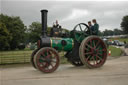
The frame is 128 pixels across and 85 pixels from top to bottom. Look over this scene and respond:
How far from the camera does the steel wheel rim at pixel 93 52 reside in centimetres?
679

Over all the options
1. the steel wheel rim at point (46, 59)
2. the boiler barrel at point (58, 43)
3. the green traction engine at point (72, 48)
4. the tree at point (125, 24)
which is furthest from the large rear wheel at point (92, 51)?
the tree at point (125, 24)

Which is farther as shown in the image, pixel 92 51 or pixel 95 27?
pixel 95 27

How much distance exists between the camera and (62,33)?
293 inches

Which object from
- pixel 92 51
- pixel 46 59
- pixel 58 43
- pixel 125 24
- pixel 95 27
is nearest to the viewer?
pixel 46 59

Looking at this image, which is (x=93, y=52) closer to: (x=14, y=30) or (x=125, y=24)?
(x=14, y=30)

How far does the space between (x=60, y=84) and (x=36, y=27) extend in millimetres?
64081

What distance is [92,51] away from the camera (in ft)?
23.2

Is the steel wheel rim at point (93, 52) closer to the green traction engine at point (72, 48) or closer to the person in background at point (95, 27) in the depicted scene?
the green traction engine at point (72, 48)

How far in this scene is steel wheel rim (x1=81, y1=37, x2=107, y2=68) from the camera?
6793 millimetres

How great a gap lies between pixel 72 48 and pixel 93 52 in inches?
39.3

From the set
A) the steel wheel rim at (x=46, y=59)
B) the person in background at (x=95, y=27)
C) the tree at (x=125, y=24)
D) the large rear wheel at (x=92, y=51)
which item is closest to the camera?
the steel wheel rim at (x=46, y=59)

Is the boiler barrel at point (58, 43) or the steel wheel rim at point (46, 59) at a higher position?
the boiler barrel at point (58, 43)

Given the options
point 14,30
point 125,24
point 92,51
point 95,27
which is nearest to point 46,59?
point 92,51

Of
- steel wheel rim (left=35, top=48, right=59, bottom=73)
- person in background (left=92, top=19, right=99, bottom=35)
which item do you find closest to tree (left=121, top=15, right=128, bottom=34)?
person in background (left=92, top=19, right=99, bottom=35)
